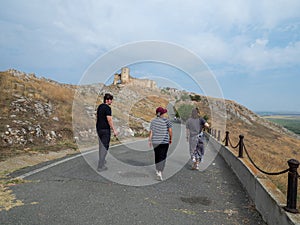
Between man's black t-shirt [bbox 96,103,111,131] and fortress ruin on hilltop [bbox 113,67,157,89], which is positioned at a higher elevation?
fortress ruin on hilltop [bbox 113,67,157,89]

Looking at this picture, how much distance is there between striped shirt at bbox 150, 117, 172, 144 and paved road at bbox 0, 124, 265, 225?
99cm

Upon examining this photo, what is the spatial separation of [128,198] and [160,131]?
7.45 ft

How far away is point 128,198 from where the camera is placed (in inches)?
201

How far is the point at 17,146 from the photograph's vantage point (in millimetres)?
10602

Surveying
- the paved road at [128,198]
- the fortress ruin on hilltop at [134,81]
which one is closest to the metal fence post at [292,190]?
the paved road at [128,198]

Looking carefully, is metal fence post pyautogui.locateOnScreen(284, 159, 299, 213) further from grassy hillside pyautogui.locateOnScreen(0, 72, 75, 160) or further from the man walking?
grassy hillside pyautogui.locateOnScreen(0, 72, 75, 160)

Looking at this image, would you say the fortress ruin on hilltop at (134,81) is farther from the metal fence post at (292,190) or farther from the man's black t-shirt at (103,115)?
the metal fence post at (292,190)

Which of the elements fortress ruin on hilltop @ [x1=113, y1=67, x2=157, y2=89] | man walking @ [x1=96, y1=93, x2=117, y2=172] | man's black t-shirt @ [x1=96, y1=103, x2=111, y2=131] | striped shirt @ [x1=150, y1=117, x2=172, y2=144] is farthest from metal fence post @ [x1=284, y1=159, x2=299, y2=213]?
fortress ruin on hilltop @ [x1=113, y1=67, x2=157, y2=89]

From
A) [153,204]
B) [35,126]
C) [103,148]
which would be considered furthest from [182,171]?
[35,126]

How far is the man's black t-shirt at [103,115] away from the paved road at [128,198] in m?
1.25

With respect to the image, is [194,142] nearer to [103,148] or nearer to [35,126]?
[103,148]

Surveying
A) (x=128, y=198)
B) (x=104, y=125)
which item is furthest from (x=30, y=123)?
(x=128, y=198)

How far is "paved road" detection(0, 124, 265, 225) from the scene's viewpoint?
4121mm

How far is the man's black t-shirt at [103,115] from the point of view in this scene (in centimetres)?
718
